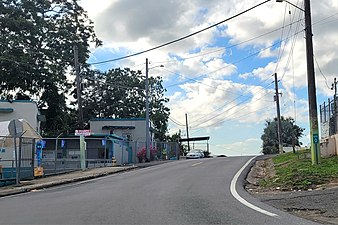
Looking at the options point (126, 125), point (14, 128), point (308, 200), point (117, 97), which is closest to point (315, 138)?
point (308, 200)

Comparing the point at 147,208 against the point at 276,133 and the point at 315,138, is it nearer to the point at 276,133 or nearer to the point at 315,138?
the point at 315,138

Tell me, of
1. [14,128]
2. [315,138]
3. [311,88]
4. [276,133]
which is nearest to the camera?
[14,128]

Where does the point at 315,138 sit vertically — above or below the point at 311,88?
below

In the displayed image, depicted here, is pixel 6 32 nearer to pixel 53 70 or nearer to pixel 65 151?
pixel 53 70

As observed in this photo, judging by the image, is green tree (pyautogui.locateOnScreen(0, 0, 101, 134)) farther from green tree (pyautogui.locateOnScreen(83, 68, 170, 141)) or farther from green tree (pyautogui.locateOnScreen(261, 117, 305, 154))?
green tree (pyautogui.locateOnScreen(261, 117, 305, 154))

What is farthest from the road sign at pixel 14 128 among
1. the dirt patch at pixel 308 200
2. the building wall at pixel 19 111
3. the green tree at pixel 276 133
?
the green tree at pixel 276 133

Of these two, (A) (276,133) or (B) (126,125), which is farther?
(A) (276,133)

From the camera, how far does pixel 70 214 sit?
10.4 m

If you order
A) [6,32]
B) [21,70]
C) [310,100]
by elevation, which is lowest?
[310,100]

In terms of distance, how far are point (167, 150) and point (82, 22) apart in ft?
56.0

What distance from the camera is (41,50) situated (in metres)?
→ 46.1

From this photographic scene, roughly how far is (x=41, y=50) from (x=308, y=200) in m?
39.0

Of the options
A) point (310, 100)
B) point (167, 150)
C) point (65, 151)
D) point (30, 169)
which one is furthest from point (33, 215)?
point (167, 150)

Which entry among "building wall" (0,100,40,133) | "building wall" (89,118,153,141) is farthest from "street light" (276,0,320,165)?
"building wall" (89,118,153,141)
